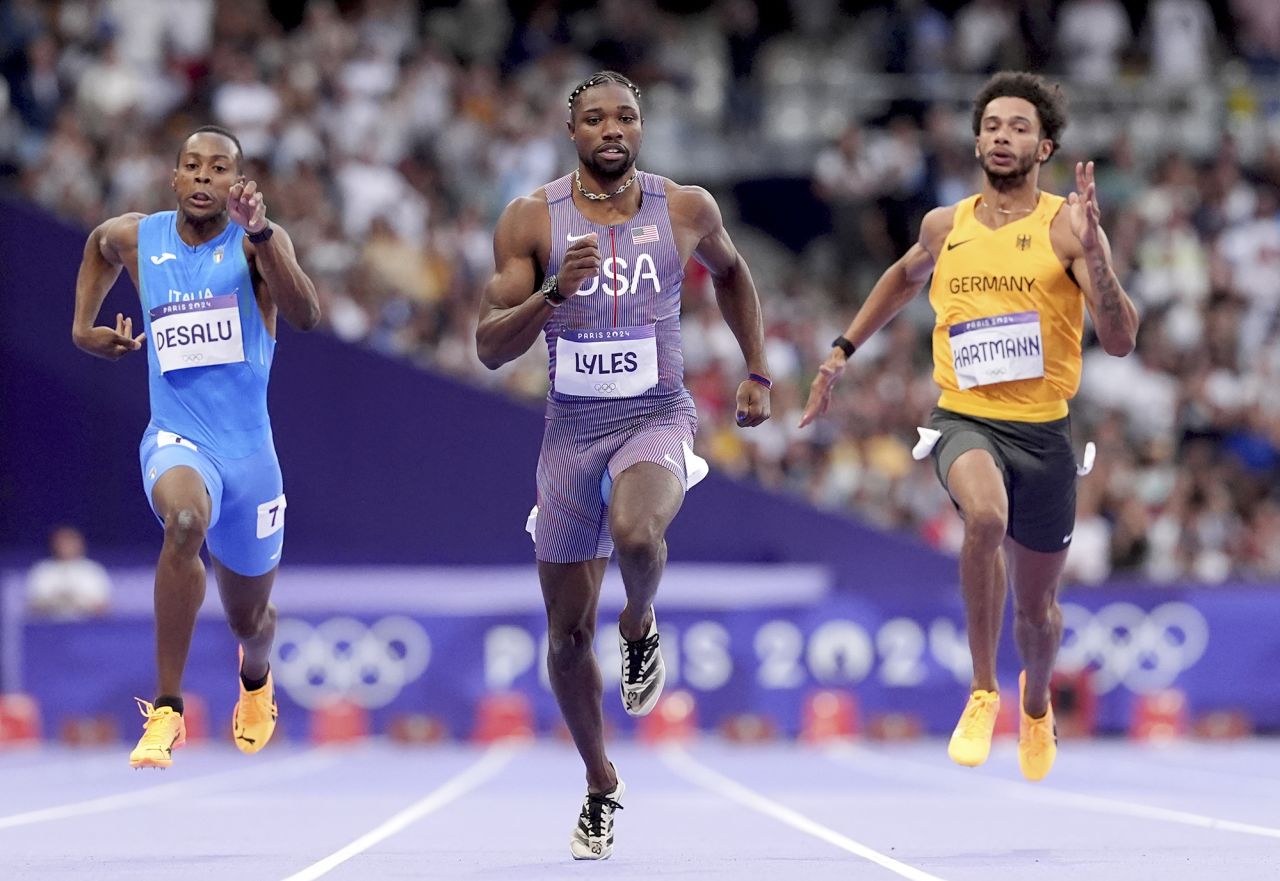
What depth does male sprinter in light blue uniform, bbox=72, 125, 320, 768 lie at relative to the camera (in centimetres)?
796

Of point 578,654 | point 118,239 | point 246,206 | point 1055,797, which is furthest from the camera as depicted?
point 1055,797

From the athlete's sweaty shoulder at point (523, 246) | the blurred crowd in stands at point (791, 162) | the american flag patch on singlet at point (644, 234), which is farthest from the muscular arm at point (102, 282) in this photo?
the blurred crowd in stands at point (791, 162)

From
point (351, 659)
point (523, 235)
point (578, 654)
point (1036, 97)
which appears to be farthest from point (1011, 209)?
point (351, 659)

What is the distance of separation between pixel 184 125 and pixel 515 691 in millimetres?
5986

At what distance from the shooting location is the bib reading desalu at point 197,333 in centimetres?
817

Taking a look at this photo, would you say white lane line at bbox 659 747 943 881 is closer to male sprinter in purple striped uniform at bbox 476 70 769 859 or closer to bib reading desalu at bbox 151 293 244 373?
male sprinter in purple striped uniform at bbox 476 70 769 859

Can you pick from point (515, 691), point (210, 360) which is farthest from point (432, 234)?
point (210, 360)

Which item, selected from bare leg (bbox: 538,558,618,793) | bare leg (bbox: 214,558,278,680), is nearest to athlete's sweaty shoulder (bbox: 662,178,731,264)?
bare leg (bbox: 538,558,618,793)

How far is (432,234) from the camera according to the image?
723 inches

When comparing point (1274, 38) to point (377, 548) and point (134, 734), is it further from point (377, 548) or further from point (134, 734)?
point (134, 734)

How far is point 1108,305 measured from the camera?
7.94 meters

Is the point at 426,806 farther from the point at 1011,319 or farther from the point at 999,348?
the point at 1011,319

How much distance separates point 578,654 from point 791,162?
14.7m

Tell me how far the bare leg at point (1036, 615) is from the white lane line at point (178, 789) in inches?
177
